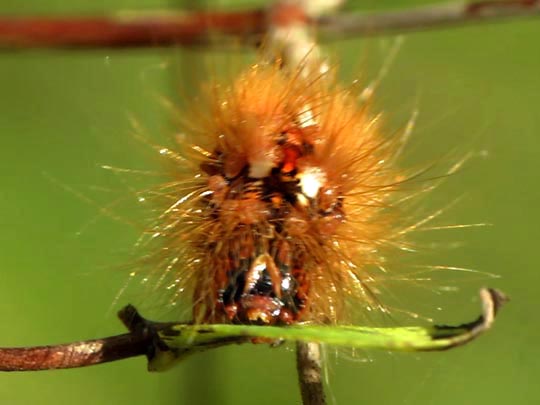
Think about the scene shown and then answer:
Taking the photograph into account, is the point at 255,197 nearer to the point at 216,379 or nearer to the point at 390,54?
the point at 216,379

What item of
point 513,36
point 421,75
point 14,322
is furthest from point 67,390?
point 513,36

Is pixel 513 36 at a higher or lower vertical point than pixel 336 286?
higher

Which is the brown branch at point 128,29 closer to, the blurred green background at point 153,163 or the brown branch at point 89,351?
the blurred green background at point 153,163

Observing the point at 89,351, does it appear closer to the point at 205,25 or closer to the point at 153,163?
the point at 153,163

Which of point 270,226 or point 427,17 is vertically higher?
point 427,17

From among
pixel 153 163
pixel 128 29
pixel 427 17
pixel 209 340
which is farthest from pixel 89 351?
pixel 427 17

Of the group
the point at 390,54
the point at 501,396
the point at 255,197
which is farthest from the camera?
the point at 390,54
